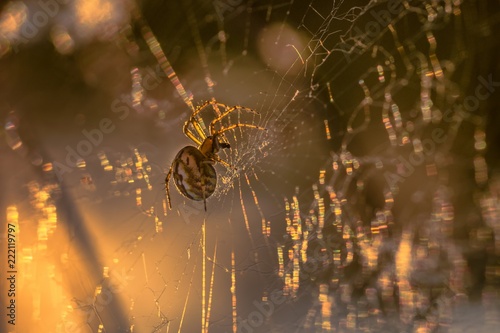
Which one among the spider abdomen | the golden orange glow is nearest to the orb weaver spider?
the spider abdomen

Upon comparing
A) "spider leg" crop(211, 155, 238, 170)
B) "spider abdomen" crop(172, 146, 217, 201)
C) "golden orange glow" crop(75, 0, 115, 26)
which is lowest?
"spider abdomen" crop(172, 146, 217, 201)

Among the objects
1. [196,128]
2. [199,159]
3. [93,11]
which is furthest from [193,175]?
[93,11]

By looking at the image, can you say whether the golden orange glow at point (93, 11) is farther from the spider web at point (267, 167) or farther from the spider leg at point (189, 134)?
the spider leg at point (189, 134)

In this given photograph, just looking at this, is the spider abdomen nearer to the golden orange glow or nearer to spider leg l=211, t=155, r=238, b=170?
spider leg l=211, t=155, r=238, b=170

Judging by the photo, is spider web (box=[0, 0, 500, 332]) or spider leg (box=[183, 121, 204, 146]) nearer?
spider web (box=[0, 0, 500, 332])

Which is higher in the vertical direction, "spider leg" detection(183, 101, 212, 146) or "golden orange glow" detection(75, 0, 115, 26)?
"golden orange glow" detection(75, 0, 115, 26)

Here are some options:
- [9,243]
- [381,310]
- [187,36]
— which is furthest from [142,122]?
[381,310]

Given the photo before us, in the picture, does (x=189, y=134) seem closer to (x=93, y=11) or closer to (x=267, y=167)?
(x=267, y=167)
